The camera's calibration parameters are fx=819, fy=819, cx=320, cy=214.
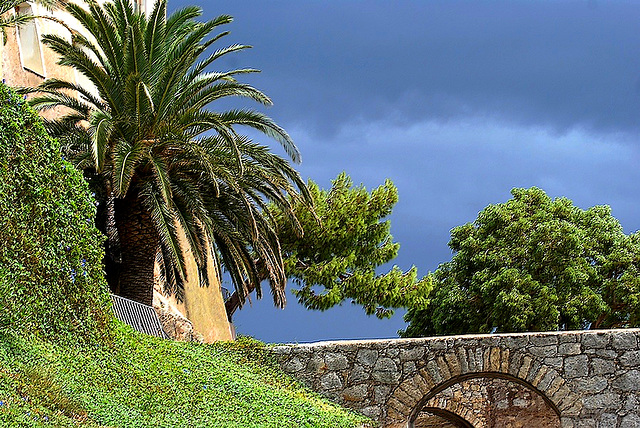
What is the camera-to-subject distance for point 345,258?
23.2 m

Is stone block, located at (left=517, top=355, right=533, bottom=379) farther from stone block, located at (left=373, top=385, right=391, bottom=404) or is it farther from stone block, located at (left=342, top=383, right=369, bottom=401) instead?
stone block, located at (left=342, top=383, right=369, bottom=401)

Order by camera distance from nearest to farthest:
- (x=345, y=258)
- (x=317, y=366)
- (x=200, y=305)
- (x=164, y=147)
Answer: (x=317, y=366), (x=164, y=147), (x=200, y=305), (x=345, y=258)

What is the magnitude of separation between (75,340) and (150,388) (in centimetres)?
110

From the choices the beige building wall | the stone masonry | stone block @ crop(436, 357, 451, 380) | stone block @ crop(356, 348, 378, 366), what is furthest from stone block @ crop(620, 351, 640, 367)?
the beige building wall

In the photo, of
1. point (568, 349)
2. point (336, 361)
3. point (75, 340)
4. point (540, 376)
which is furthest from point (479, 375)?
point (75, 340)

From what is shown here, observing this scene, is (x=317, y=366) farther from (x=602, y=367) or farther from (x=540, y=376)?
(x=602, y=367)

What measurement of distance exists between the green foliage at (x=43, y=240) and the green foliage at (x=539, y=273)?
1518 cm

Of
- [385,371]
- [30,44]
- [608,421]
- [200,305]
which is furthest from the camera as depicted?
[30,44]

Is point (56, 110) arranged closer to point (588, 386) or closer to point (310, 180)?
point (310, 180)

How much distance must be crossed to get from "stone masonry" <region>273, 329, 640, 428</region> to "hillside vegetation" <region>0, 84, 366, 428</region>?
43.7 inches

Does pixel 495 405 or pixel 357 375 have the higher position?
pixel 495 405

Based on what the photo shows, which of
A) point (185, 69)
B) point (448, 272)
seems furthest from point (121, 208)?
point (448, 272)

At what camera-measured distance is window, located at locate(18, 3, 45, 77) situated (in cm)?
2011

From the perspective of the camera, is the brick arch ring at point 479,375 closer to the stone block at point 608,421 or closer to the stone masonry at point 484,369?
the stone masonry at point 484,369
